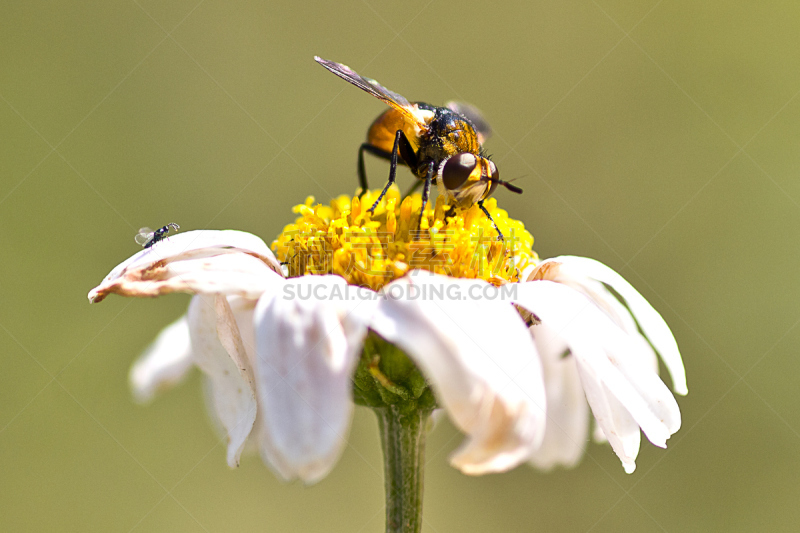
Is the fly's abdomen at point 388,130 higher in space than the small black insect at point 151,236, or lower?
higher

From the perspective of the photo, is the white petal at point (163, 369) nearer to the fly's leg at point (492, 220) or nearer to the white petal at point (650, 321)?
the fly's leg at point (492, 220)

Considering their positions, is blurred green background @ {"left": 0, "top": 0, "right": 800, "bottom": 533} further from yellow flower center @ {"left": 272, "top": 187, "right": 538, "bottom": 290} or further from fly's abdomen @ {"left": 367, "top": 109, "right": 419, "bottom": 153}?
yellow flower center @ {"left": 272, "top": 187, "right": 538, "bottom": 290}

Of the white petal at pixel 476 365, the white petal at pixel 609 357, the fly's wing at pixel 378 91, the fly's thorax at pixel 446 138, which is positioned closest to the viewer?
the white petal at pixel 476 365

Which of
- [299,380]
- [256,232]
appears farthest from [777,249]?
[299,380]

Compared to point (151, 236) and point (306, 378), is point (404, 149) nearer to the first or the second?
point (151, 236)

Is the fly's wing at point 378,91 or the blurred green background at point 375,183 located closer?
the fly's wing at point 378,91

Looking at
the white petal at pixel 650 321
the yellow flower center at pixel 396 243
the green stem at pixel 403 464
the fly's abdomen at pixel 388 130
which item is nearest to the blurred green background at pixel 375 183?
the fly's abdomen at pixel 388 130

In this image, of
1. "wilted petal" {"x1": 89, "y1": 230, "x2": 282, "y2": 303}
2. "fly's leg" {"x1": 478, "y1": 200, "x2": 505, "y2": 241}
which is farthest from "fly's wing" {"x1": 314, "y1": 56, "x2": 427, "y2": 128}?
"wilted petal" {"x1": 89, "y1": 230, "x2": 282, "y2": 303}

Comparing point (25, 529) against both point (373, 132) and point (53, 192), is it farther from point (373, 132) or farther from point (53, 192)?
point (373, 132)
